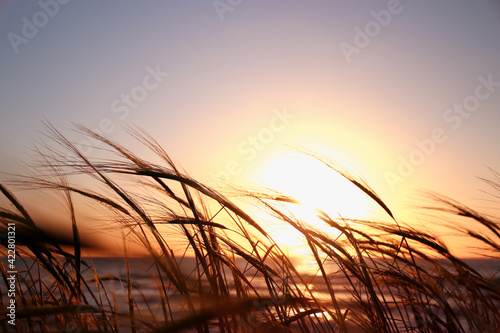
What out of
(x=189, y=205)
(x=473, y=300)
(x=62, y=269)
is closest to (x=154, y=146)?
(x=189, y=205)

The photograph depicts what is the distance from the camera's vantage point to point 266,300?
1.08 m

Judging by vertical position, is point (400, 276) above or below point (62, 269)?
below

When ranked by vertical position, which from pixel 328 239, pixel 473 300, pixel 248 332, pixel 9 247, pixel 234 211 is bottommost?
pixel 473 300

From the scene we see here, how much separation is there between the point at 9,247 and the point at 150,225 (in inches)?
26.9

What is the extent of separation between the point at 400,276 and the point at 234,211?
0.65 metres

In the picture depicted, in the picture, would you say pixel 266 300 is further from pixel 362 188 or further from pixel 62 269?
pixel 62 269

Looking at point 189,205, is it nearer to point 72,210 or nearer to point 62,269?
point 72,210

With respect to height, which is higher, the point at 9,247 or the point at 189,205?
the point at 9,247

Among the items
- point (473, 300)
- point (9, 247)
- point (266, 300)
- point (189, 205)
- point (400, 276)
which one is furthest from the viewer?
point (473, 300)

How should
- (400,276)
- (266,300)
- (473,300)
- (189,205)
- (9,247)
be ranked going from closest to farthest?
(266,300) < (189,205) < (400,276) < (9,247) < (473,300)

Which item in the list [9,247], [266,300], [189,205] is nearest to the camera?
[266,300]

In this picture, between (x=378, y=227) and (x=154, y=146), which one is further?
(x=378, y=227)

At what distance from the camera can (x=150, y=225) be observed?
3.71ft

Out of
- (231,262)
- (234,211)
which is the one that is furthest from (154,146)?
(231,262)
